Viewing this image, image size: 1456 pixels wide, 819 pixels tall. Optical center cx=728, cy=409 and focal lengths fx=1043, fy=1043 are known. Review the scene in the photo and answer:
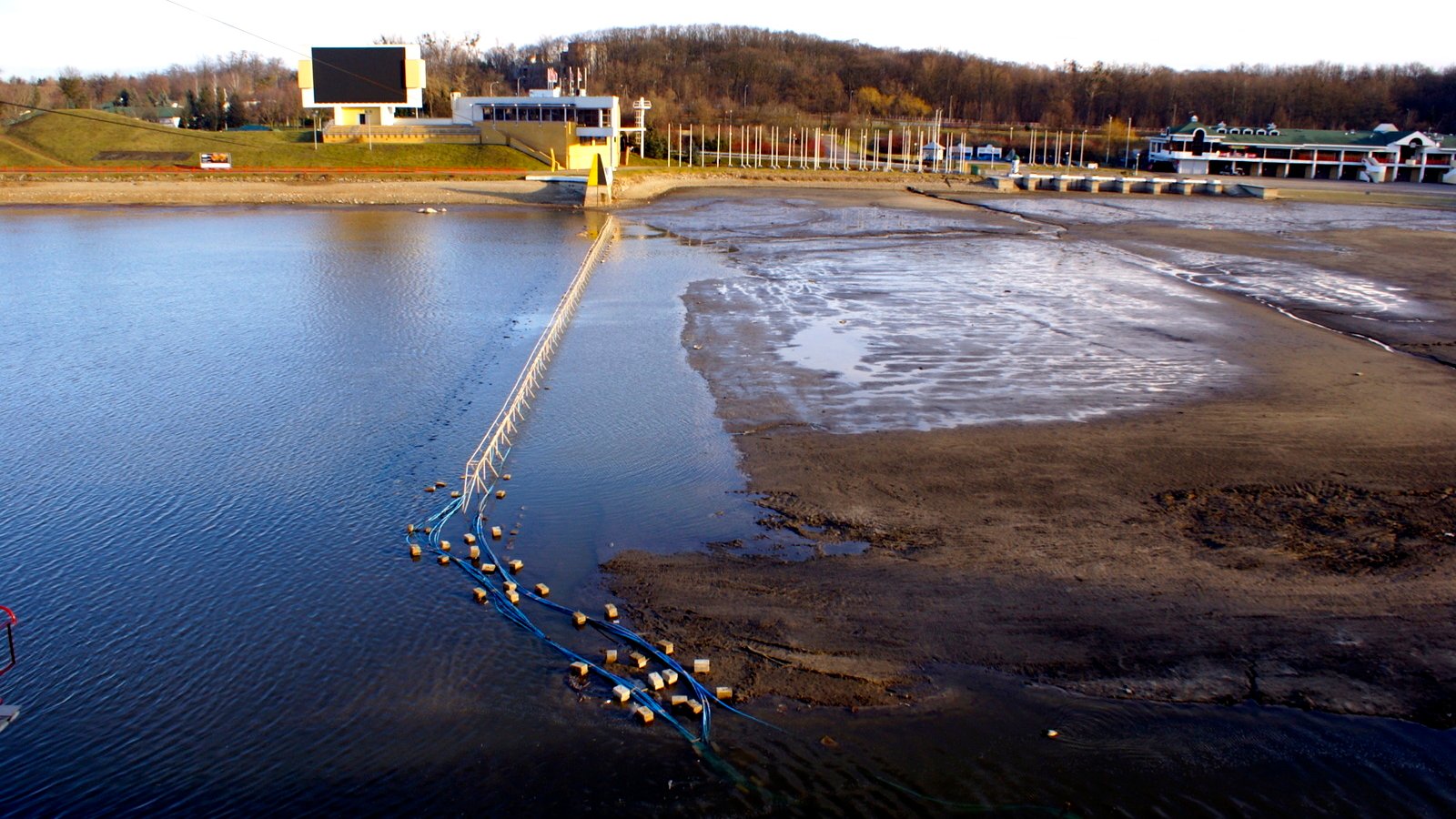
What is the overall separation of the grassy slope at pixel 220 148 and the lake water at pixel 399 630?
1688 inches

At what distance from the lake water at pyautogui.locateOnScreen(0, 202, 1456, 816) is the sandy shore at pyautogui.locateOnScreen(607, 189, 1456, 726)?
1.55 feet

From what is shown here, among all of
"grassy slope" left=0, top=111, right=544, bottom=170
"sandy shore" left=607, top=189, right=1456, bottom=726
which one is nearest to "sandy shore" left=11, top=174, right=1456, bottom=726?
"sandy shore" left=607, top=189, right=1456, bottom=726

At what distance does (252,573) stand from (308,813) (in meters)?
3.90

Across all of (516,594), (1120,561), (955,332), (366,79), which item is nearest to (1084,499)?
(1120,561)

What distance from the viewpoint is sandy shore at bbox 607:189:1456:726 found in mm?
8195

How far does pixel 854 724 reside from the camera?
7547 mm

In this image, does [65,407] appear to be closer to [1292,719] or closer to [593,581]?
[593,581]

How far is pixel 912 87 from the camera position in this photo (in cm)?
12194

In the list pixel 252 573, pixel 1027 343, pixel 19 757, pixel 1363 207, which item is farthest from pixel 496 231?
pixel 1363 207

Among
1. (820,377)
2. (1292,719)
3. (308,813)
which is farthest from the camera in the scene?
(820,377)

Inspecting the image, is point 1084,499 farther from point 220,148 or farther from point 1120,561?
point 220,148

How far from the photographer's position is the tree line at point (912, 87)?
347 feet

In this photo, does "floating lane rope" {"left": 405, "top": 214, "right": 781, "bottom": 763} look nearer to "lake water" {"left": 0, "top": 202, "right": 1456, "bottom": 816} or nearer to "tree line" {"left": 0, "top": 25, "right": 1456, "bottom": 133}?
"lake water" {"left": 0, "top": 202, "right": 1456, "bottom": 816}

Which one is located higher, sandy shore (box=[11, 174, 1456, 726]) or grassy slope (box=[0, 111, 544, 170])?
grassy slope (box=[0, 111, 544, 170])
